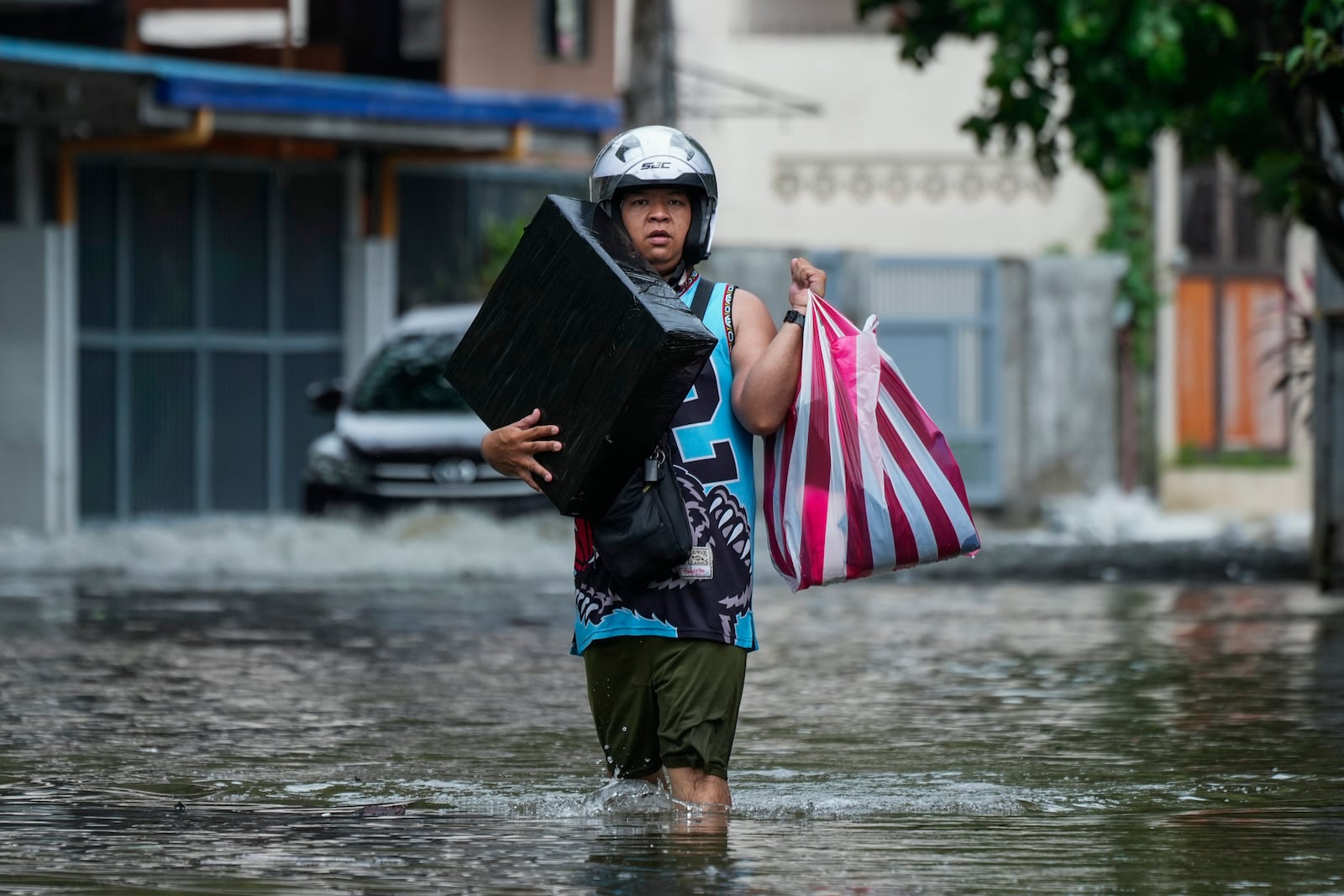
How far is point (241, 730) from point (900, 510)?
10.4 feet

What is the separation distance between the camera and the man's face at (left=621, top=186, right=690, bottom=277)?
21.0 feet

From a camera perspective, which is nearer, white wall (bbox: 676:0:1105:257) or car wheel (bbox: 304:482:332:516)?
car wheel (bbox: 304:482:332:516)

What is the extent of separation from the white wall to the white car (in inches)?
362

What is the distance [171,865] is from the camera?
6.06 metres

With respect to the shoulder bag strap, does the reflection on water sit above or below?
below

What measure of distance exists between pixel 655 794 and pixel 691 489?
837mm

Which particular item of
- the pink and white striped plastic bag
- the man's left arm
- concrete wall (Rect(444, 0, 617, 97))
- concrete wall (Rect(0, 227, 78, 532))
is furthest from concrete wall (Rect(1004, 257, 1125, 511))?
the man's left arm

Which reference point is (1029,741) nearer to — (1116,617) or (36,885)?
(36,885)

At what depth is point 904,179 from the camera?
92.0ft

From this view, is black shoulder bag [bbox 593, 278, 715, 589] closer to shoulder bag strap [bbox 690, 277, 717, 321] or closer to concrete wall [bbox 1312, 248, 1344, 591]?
shoulder bag strap [bbox 690, 277, 717, 321]

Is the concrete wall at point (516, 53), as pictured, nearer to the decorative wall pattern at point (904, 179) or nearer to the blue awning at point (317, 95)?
the blue awning at point (317, 95)

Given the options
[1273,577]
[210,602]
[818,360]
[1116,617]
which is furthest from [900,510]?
[1273,577]

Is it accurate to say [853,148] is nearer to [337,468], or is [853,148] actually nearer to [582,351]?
[337,468]

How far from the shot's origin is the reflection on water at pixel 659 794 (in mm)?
6039
